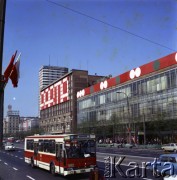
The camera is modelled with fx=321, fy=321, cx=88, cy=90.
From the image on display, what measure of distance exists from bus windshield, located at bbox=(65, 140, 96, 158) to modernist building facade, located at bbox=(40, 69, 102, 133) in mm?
98720

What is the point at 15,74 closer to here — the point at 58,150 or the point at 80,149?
the point at 80,149

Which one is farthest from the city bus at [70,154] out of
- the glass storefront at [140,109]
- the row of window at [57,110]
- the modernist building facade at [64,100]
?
the row of window at [57,110]

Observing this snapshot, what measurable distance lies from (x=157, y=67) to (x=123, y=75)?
1534 centimetres

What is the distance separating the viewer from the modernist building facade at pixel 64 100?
124000mm

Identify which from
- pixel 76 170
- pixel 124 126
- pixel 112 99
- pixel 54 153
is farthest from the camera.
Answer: pixel 112 99

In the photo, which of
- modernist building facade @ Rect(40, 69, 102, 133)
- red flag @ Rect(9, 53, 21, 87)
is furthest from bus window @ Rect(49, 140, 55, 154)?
modernist building facade @ Rect(40, 69, 102, 133)

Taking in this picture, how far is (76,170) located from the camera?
17469 millimetres

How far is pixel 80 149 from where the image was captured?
18328 millimetres

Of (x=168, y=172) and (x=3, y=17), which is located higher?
(x=3, y=17)

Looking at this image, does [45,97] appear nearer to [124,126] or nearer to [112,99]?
[112,99]

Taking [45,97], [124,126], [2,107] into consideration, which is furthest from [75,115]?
[2,107]

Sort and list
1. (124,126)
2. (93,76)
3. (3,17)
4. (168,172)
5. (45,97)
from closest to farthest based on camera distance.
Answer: (3,17) → (168,172) → (124,126) → (93,76) → (45,97)

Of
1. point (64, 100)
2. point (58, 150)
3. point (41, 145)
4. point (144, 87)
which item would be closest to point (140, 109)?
point (144, 87)

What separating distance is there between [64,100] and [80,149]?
4397 inches
